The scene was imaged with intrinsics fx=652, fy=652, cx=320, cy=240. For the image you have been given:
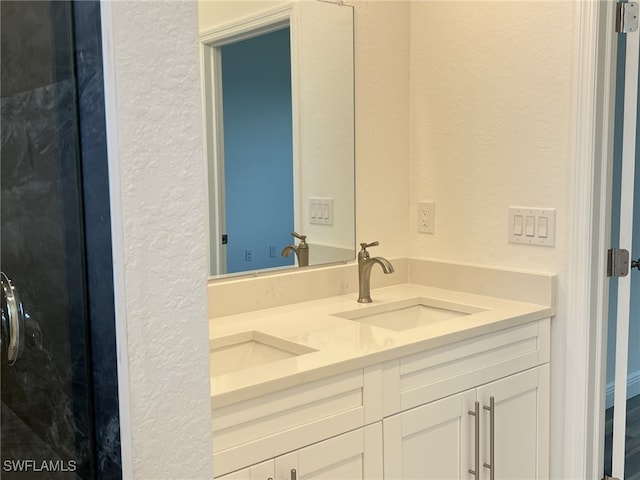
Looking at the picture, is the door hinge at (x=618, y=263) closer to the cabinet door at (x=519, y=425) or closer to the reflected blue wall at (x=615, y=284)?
the reflected blue wall at (x=615, y=284)

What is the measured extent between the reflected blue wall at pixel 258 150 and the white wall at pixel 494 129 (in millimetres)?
559

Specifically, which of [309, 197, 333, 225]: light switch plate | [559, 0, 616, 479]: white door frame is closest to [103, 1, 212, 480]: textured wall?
[309, 197, 333, 225]: light switch plate

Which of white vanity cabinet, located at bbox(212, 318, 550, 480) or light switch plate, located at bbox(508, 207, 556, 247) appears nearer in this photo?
white vanity cabinet, located at bbox(212, 318, 550, 480)

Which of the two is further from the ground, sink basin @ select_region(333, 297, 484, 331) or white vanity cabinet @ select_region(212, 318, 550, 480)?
sink basin @ select_region(333, 297, 484, 331)

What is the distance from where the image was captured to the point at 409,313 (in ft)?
7.04

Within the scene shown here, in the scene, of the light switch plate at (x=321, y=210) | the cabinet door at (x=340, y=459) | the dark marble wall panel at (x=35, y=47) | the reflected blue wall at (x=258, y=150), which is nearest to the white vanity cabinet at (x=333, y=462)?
the cabinet door at (x=340, y=459)

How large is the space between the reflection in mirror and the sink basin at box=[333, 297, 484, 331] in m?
0.24

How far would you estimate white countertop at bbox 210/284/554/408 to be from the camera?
1.32 meters

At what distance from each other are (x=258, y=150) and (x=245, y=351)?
0.61m

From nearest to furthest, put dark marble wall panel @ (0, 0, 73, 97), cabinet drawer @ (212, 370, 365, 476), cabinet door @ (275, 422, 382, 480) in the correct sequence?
dark marble wall panel @ (0, 0, 73, 97)
cabinet drawer @ (212, 370, 365, 476)
cabinet door @ (275, 422, 382, 480)

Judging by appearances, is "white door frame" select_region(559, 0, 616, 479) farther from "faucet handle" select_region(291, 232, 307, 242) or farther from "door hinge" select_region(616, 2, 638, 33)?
"faucet handle" select_region(291, 232, 307, 242)

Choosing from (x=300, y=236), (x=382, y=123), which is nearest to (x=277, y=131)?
(x=300, y=236)

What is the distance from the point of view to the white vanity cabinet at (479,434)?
1.61m
